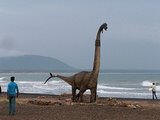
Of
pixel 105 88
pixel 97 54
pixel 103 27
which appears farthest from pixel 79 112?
pixel 105 88

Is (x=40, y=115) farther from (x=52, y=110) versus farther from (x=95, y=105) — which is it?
(x=95, y=105)

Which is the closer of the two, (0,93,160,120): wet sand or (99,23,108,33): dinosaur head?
(0,93,160,120): wet sand

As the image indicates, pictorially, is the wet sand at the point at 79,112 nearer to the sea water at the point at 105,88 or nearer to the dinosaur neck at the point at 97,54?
the dinosaur neck at the point at 97,54

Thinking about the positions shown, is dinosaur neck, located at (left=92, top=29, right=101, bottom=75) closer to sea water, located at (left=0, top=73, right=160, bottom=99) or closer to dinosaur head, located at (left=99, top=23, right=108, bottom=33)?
dinosaur head, located at (left=99, top=23, right=108, bottom=33)

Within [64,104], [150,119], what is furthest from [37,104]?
[150,119]

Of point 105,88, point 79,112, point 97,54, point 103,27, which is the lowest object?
point 79,112

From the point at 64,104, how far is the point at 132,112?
463 cm

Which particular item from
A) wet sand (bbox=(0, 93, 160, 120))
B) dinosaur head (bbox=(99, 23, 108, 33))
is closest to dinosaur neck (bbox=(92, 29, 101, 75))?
dinosaur head (bbox=(99, 23, 108, 33))

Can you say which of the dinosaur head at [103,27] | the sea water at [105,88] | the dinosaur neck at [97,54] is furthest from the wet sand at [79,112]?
the sea water at [105,88]

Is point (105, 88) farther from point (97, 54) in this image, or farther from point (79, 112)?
point (79, 112)

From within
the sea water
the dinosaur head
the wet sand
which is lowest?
the wet sand

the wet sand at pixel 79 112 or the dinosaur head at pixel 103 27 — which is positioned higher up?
the dinosaur head at pixel 103 27

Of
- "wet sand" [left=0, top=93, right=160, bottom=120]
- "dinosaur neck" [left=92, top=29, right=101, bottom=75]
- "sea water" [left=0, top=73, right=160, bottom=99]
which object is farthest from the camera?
"sea water" [left=0, top=73, right=160, bottom=99]

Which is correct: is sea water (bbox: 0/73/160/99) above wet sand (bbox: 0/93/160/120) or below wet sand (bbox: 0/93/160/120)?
above
